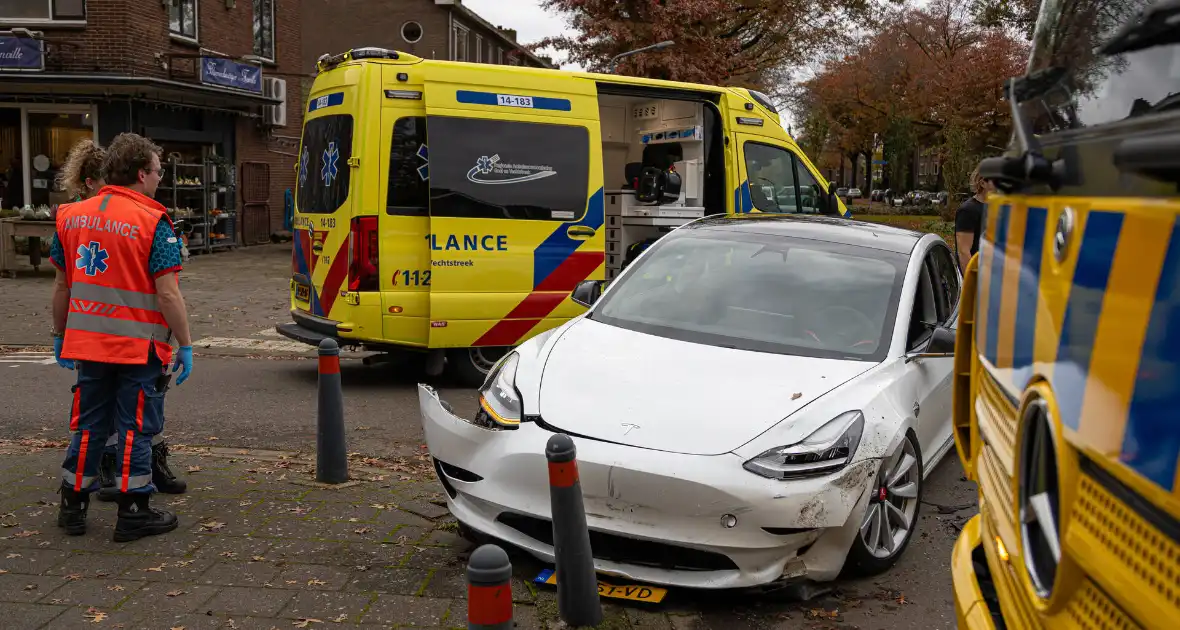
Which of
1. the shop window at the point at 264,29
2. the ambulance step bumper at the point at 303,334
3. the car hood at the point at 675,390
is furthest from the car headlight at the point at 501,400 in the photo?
the shop window at the point at 264,29

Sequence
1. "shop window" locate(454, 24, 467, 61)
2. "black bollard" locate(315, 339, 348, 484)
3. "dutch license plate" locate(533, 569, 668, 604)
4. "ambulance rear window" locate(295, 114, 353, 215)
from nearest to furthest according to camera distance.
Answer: "dutch license plate" locate(533, 569, 668, 604) → "black bollard" locate(315, 339, 348, 484) → "ambulance rear window" locate(295, 114, 353, 215) → "shop window" locate(454, 24, 467, 61)

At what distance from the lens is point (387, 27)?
35.4 metres

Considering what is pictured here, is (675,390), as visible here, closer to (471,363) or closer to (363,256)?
(363,256)

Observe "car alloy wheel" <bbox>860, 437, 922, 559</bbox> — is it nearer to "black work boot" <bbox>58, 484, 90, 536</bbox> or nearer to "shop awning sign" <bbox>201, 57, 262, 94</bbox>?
"black work boot" <bbox>58, 484, 90, 536</bbox>

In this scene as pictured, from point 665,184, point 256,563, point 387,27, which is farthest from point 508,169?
point 387,27

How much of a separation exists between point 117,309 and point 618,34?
78.1 feet

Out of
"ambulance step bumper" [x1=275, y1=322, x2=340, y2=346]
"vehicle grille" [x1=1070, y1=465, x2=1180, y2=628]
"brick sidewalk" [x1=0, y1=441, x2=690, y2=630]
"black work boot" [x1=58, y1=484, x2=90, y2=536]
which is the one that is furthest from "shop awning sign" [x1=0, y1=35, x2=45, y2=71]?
"vehicle grille" [x1=1070, y1=465, x2=1180, y2=628]

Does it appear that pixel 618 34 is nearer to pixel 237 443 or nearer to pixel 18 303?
pixel 18 303

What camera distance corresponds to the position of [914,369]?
5.02 metres

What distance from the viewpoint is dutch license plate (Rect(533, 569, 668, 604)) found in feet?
13.2

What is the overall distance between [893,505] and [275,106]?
22212 millimetres

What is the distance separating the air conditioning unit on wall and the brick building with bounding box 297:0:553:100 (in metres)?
10.7

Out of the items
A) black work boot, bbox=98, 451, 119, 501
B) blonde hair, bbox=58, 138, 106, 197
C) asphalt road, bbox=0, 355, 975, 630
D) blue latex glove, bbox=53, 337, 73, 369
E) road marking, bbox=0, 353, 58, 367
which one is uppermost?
blonde hair, bbox=58, 138, 106, 197

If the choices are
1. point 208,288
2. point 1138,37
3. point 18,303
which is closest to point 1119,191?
point 1138,37
